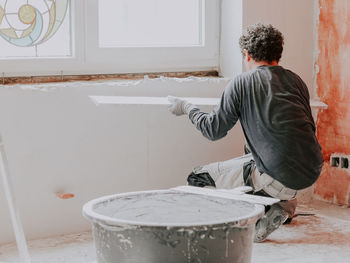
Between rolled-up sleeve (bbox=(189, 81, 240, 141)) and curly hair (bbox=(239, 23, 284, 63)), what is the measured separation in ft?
0.63

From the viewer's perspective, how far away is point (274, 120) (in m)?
2.72

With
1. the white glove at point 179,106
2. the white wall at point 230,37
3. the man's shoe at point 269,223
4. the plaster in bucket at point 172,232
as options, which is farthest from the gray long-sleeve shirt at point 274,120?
the white wall at point 230,37

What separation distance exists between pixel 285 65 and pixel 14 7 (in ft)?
5.23

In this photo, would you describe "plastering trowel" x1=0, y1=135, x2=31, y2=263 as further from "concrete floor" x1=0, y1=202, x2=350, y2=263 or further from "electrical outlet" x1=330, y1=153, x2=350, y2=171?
"electrical outlet" x1=330, y1=153, x2=350, y2=171

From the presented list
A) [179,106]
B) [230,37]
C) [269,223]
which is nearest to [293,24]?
[230,37]

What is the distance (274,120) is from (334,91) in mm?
1082

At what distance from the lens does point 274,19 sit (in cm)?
361

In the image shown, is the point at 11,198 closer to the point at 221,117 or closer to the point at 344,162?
the point at 221,117

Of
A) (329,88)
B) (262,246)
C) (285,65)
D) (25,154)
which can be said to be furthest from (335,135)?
(25,154)

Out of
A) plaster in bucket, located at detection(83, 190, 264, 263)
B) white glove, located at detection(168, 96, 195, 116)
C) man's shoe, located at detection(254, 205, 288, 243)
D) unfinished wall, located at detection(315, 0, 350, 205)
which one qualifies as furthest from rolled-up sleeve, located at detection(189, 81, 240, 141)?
unfinished wall, located at detection(315, 0, 350, 205)

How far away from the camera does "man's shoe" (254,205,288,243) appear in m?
3.05

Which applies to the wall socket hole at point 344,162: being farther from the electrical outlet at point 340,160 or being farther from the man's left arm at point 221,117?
the man's left arm at point 221,117

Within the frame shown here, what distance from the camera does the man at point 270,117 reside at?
8.93 feet

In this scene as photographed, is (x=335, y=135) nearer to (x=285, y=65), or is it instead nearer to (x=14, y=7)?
(x=285, y=65)
